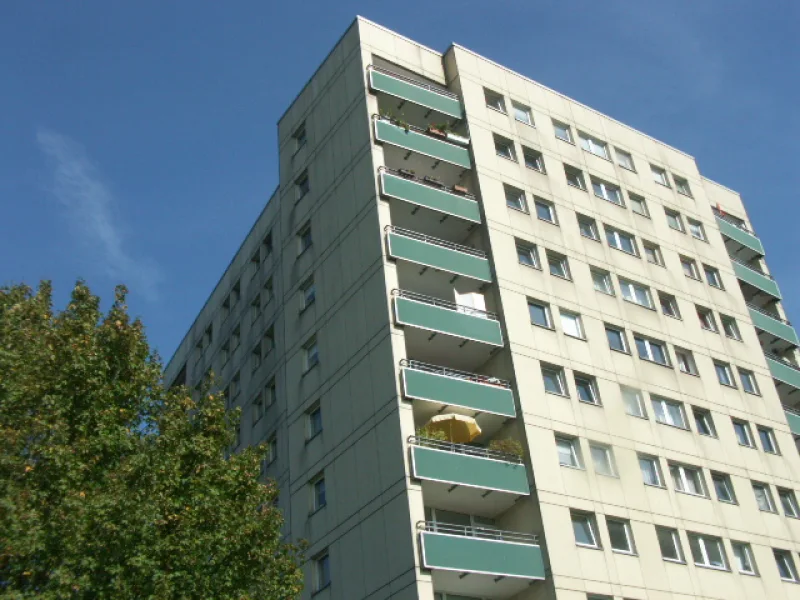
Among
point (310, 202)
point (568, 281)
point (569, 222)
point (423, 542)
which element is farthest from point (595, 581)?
point (310, 202)

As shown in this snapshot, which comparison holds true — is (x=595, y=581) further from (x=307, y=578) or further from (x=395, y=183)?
(x=395, y=183)

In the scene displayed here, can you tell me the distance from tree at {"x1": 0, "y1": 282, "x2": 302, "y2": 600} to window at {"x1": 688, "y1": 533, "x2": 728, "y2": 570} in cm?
1505

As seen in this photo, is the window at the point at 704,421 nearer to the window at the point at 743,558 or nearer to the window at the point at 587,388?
the window at the point at 743,558

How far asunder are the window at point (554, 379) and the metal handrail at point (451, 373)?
182cm

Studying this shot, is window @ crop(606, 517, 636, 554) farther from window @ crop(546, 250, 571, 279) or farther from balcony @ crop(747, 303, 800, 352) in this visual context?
balcony @ crop(747, 303, 800, 352)

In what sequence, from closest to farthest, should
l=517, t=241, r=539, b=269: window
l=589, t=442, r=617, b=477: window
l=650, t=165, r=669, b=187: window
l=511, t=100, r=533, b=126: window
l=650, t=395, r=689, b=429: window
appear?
l=589, t=442, r=617, b=477: window
l=650, t=395, r=689, b=429: window
l=517, t=241, r=539, b=269: window
l=511, t=100, r=533, b=126: window
l=650, t=165, r=669, b=187: window

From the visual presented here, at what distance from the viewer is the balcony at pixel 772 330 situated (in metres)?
46.8

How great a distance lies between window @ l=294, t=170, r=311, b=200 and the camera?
137 feet

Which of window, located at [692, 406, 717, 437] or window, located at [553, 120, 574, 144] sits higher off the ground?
window, located at [553, 120, 574, 144]

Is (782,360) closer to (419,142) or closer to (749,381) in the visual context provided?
(749,381)

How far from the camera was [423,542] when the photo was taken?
90.1ft

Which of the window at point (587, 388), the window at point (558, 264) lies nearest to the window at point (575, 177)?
the window at point (558, 264)

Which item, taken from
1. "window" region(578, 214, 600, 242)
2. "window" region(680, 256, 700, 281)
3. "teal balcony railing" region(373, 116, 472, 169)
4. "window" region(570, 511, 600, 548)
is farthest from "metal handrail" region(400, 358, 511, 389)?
"window" region(680, 256, 700, 281)

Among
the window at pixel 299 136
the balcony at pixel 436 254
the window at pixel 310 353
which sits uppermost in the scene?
the window at pixel 299 136
